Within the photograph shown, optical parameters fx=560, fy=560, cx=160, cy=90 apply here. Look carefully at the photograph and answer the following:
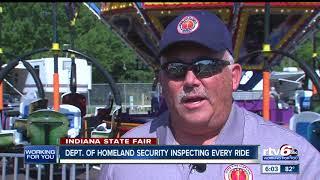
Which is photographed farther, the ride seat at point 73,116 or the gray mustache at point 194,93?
the ride seat at point 73,116

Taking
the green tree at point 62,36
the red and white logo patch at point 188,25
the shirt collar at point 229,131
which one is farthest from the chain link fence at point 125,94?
the red and white logo patch at point 188,25

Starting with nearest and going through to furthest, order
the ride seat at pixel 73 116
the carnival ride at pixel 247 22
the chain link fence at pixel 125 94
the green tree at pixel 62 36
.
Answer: the ride seat at pixel 73 116 → the carnival ride at pixel 247 22 → the chain link fence at pixel 125 94 → the green tree at pixel 62 36

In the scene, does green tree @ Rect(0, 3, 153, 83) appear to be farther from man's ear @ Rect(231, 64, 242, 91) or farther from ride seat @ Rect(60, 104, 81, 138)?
man's ear @ Rect(231, 64, 242, 91)

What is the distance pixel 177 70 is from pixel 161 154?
317mm

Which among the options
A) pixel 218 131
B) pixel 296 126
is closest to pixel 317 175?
pixel 218 131

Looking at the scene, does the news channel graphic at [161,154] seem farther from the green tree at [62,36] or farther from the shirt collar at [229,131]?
the green tree at [62,36]

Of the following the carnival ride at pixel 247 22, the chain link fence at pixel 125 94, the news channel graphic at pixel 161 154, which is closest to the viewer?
the news channel graphic at pixel 161 154

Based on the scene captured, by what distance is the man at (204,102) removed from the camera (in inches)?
67.9

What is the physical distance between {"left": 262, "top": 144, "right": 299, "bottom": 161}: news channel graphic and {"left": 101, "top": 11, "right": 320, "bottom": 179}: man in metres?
0.01

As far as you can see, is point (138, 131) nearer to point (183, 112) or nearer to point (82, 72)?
point (183, 112)

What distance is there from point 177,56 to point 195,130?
0.80 ft

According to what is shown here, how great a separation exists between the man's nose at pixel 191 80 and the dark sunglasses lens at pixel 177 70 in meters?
0.02

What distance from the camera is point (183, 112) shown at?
1.75 m

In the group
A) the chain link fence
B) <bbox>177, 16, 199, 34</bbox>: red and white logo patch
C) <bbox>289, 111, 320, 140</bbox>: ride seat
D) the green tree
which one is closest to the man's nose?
<bbox>177, 16, 199, 34</bbox>: red and white logo patch
